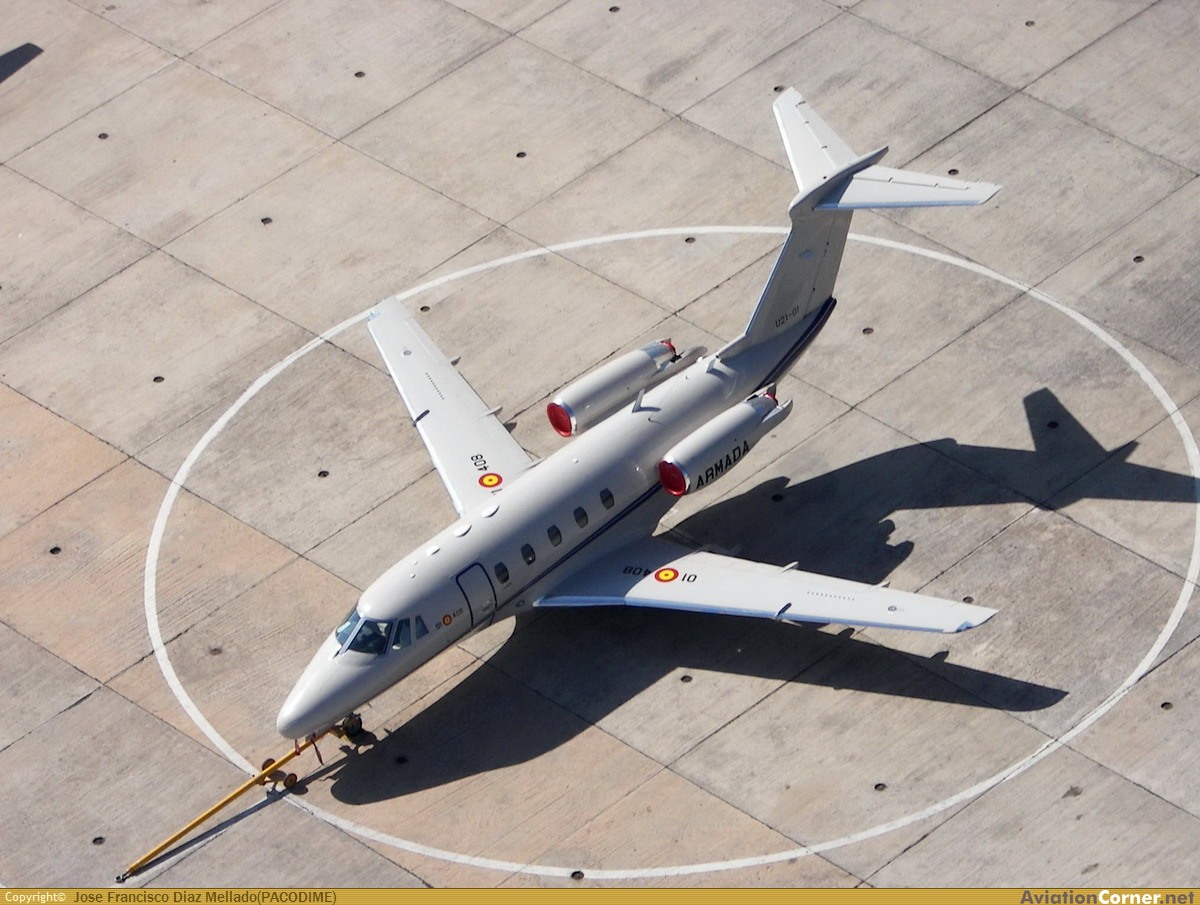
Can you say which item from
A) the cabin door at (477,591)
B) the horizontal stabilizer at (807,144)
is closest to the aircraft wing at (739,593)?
the cabin door at (477,591)

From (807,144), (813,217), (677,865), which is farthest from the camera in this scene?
(807,144)

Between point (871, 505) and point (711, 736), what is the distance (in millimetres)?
7685

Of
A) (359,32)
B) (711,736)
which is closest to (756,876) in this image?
(711,736)

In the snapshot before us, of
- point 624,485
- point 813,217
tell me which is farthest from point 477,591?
point 813,217

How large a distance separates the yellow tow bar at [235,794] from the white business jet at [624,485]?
0.83m

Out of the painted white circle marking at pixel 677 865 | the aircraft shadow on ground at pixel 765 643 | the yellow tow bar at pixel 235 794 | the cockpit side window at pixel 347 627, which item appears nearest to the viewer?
the painted white circle marking at pixel 677 865

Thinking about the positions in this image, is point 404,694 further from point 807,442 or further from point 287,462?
point 807,442

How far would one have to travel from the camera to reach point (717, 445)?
45.0 metres

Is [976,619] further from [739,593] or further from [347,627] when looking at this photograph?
[347,627]

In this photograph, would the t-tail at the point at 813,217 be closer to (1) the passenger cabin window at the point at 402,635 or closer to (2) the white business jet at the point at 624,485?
(2) the white business jet at the point at 624,485

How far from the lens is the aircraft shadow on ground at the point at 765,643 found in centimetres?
4297

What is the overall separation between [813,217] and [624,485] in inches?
296

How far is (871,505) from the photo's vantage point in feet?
156

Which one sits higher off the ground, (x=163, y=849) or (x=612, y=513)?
(x=612, y=513)
